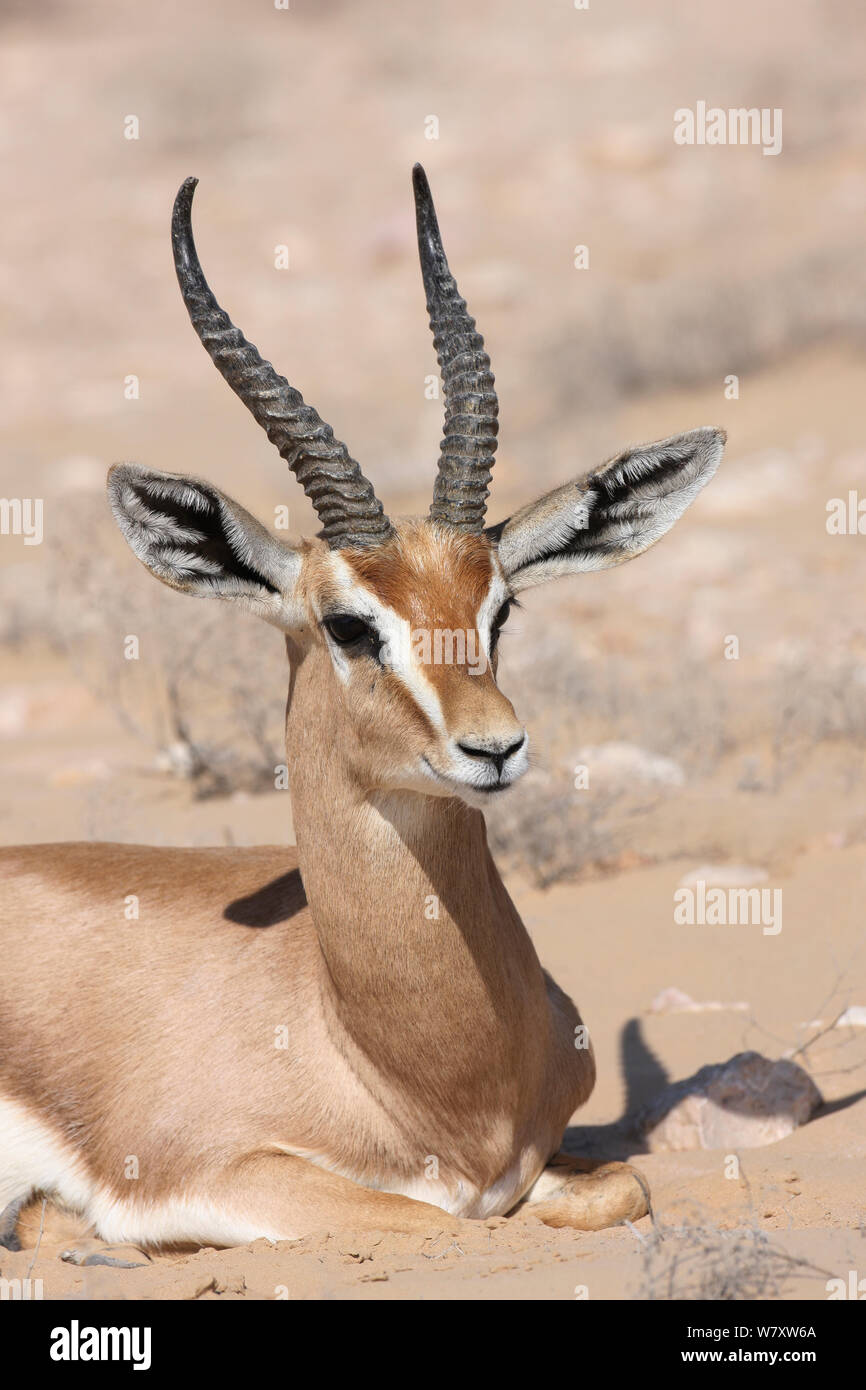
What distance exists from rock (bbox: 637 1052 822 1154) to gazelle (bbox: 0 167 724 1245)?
0.82 meters

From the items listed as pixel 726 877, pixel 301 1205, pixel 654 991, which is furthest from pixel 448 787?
pixel 726 877

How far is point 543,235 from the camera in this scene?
39062mm

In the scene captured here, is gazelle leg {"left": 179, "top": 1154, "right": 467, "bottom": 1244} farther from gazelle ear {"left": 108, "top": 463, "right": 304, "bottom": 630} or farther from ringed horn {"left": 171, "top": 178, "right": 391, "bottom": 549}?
ringed horn {"left": 171, "top": 178, "right": 391, "bottom": 549}

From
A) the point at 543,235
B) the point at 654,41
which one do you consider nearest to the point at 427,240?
the point at 543,235

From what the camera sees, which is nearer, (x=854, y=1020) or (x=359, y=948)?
(x=359, y=948)

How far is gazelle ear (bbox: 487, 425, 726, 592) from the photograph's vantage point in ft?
18.9

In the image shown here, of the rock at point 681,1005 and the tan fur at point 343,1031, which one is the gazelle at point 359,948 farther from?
the rock at point 681,1005

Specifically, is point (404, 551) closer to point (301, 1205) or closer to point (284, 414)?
point (284, 414)

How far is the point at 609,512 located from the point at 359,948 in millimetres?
1832

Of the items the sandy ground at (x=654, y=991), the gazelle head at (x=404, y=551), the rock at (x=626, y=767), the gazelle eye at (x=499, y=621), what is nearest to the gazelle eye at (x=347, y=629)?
the gazelle head at (x=404, y=551)

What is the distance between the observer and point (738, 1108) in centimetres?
682

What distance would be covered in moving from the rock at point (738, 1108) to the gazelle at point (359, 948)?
0.82 meters

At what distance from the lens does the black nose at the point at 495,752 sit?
186 inches

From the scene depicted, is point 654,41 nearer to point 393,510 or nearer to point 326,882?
point 393,510
